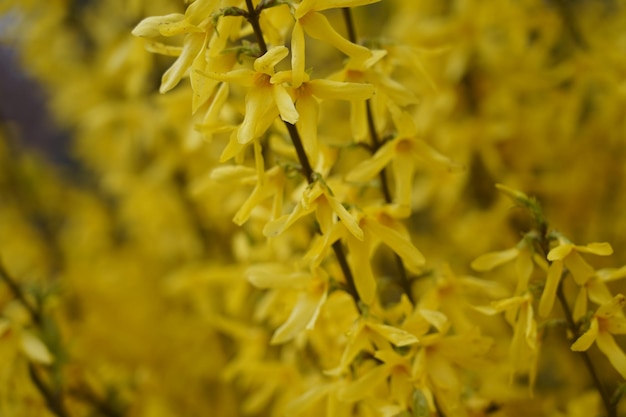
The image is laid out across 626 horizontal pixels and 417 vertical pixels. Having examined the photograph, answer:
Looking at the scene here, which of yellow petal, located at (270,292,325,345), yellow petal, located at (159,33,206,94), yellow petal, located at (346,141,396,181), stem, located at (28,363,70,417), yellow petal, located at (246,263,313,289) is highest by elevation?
yellow petal, located at (159,33,206,94)

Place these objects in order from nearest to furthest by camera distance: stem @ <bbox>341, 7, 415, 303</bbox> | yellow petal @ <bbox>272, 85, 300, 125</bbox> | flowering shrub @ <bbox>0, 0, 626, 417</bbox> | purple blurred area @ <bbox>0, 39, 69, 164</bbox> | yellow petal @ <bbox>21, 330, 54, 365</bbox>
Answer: yellow petal @ <bbox>272, 85, 300, 125</bbox>
flowering shrub @ <bbox>0, 0, 626, 417</bbox>
stem @ <bbox>341, 7, 415, 303</bbox>
yellow petal @ <bbox>21, 330, 54, 365</bbox>
purple blurred area @ <bbox>0, 39, 69, 164</bbox>

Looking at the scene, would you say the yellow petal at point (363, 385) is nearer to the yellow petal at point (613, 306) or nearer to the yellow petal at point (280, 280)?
the yellow petal at point (280, 280)

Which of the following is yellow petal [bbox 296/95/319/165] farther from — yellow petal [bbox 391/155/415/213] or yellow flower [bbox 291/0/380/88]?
yellow petal [bbox 391/155/415/213]

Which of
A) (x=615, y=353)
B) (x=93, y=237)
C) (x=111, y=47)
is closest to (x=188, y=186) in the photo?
(x=111, y=47)

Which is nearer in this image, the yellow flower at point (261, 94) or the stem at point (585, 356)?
the yellow flower at point (261, 94)

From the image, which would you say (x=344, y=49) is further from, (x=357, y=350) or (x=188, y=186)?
(x=188, y=186)

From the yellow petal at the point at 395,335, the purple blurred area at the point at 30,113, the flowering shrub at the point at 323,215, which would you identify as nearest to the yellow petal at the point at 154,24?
the flowering shrub at the point at 323,215

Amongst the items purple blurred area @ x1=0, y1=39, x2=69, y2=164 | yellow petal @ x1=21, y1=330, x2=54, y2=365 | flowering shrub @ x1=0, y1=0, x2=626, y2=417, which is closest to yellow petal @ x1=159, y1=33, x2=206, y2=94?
flowering shrub @ x1=0, y1=0, x2=626, y2=417
